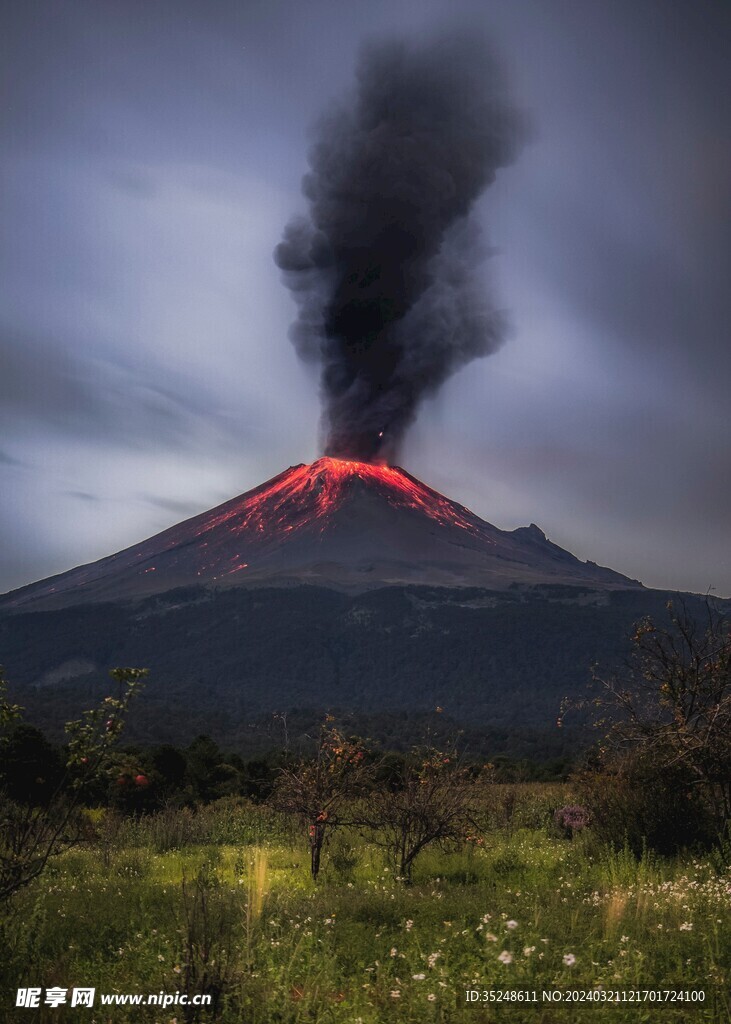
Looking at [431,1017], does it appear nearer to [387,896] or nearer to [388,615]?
[387,896]

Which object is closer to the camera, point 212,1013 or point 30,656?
point 212,1013

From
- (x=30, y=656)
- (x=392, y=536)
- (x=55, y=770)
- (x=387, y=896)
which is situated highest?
(x=392, y=536)

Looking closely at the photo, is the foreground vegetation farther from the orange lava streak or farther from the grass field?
the orange lava streak

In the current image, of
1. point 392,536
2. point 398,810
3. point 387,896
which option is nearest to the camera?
point 387,896

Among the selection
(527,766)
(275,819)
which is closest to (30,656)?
(527,766)

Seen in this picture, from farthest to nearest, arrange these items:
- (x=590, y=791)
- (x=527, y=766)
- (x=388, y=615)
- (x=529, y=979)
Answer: (x=388, y=615) < (x=527, y=766) < (x=590, y=791) < (x=529, y=979)

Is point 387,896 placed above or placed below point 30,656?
above
